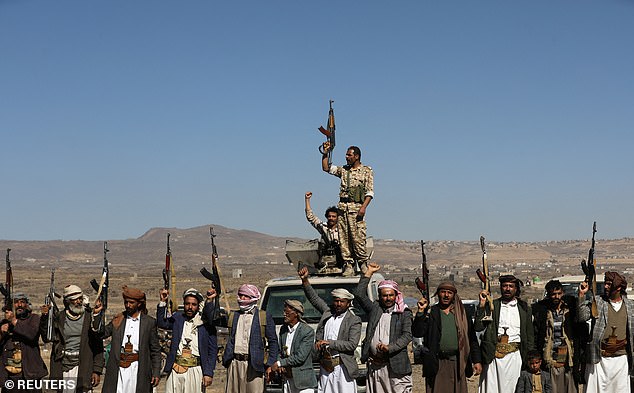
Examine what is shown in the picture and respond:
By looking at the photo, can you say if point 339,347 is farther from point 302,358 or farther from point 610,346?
point 610,346

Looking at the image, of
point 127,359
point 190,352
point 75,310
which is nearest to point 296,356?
point 190,352

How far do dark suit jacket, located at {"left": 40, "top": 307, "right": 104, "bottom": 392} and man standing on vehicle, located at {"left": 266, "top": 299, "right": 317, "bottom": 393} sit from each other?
1880mm

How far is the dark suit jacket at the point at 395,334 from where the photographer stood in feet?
30.4

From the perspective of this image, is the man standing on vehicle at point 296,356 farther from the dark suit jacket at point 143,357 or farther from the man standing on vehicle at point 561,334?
the man standing on vehicle at point 561,334

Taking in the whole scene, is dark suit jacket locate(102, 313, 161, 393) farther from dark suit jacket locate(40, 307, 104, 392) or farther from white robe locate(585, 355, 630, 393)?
white robe locate(585, 355, 630, 393)

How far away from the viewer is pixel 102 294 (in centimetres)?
1023

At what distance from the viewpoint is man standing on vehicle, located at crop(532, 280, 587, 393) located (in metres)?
10.2

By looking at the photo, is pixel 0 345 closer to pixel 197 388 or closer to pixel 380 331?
pixel 197 388

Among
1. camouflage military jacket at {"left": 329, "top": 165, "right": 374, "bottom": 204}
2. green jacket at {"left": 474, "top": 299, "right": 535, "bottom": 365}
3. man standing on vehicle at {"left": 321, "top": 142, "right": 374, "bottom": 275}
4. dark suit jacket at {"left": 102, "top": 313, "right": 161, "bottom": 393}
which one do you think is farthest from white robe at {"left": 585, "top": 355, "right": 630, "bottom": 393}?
dark suit jacket at {"left": 102, "top": 313, "right": 161, "bottom": 393}

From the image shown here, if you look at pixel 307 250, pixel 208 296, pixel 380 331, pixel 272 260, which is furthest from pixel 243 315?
pixel 272 260

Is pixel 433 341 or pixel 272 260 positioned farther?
pixel 272 260

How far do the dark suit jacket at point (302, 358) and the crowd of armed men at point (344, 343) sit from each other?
0.03ft

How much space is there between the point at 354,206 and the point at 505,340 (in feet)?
12.6

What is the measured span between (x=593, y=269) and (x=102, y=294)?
5487 mm
